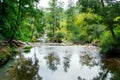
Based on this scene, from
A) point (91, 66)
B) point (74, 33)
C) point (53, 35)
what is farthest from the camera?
point (53, 35)

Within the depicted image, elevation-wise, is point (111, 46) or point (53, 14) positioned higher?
point (53, 14)

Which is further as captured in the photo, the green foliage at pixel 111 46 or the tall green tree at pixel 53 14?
the tall green tree at pixel 53 14

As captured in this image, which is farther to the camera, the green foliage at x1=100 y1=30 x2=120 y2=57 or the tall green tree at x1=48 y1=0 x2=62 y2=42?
the tall green tree at x1=48 y1=0 x2=62 y2=42

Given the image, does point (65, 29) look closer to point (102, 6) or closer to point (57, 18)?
point (57, 18)

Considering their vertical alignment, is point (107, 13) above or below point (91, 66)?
above

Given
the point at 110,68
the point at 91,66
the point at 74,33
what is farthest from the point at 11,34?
the point at 74,33

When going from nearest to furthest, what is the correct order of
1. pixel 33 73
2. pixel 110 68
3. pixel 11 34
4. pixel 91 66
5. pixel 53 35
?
pixel 33 73, pixel 110 68, pixel 91 66, pixel 11 34, pixel 53 35

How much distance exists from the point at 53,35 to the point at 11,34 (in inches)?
932

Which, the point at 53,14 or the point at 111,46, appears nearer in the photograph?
the point at 111,46

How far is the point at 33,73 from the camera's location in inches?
504

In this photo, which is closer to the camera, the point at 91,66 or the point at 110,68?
the point at 110,68

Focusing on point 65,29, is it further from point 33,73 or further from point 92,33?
point 33,73

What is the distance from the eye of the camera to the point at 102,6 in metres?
20.0

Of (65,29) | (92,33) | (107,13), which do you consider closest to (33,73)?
(107,13)
